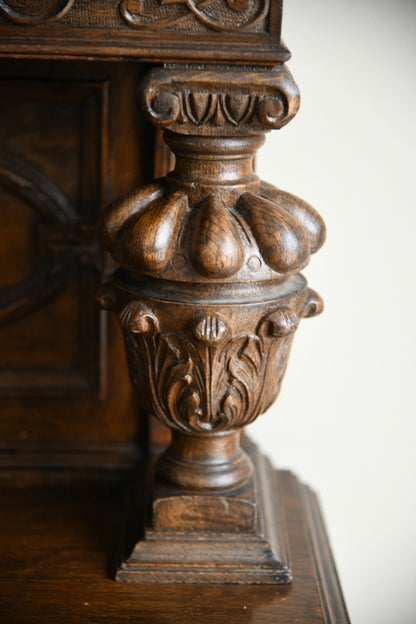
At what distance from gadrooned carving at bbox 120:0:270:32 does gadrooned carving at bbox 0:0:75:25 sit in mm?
67

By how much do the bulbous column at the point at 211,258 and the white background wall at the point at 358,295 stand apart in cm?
39

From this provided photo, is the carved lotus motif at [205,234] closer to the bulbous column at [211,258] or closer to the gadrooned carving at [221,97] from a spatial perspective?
the bulbous column at [211,258]

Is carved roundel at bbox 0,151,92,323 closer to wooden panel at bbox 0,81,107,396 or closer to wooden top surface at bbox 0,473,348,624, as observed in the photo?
wooden panel at bbox 0,81,107,396

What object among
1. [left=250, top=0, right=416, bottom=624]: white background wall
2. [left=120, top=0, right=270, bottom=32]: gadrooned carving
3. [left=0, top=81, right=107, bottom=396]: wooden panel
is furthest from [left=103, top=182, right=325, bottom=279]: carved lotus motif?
[left=250, top=0, right=416, bottom=624]: white background wall

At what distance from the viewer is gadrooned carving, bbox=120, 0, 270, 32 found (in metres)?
1.00

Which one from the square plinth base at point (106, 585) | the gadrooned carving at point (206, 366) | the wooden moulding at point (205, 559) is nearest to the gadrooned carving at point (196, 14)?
the gadrooned carving at point (206, 366)

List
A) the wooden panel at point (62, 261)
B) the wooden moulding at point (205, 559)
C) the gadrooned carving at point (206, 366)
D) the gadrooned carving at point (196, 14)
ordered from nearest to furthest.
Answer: the gadrooned carving at point (196, 14)
the gadrooned carving at point (206, 366)
the wooden moulding at point (205, 559)
the wooden panel at point (62, 261)

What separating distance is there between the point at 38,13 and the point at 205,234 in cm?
32

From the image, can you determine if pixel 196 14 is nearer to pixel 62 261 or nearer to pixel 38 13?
pixel 38 13

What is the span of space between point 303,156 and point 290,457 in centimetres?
59

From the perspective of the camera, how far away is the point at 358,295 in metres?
1.65

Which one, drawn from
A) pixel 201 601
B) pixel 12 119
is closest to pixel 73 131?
pixel 12 119

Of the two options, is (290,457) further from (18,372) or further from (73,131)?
(73,131)

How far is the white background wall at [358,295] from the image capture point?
1.51 m
